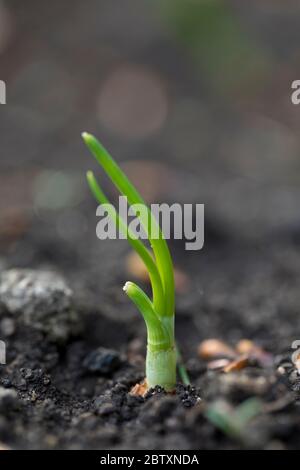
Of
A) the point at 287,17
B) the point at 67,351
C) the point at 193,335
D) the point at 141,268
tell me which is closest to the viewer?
the point at 67,351

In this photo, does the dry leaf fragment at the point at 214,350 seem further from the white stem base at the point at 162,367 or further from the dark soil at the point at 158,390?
the white stem base at the point at 162,367

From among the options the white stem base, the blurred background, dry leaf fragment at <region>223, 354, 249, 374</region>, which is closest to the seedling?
the white stem base

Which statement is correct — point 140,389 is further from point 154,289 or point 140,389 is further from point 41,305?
point 41,305

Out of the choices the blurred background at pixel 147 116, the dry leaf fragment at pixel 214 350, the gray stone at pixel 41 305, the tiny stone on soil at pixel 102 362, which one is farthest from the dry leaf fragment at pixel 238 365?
the blurred background at pixel 147 116

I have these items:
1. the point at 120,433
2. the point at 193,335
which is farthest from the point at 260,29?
the point at 120,433

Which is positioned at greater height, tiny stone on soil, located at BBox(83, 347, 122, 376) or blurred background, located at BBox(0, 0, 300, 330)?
blurred background, located at BBox(0, 0, 300, 330)

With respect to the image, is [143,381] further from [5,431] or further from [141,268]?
[141,268]

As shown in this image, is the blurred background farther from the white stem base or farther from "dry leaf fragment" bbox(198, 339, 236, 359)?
the white stem base
